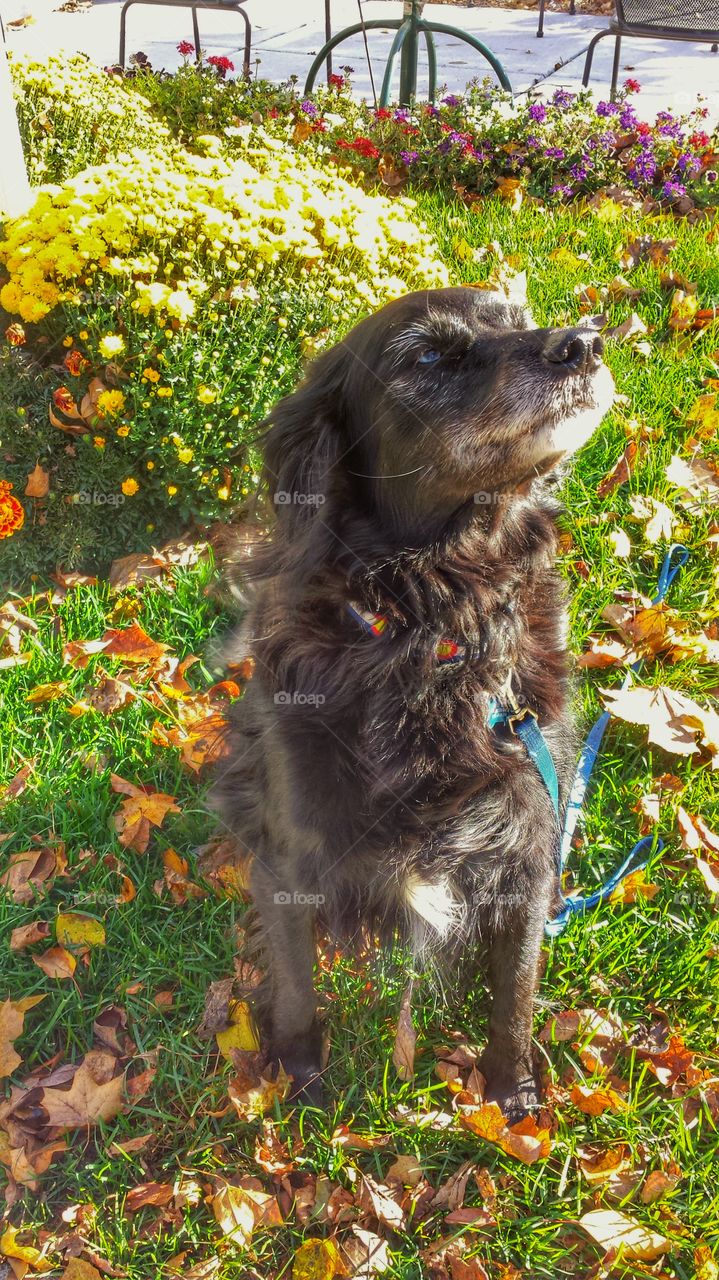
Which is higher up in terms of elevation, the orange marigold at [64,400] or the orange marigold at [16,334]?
the orange marigold at [16,334]

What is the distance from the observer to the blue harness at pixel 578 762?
1947mm

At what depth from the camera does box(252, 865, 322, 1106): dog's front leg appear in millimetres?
2078

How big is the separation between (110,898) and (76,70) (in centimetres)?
524

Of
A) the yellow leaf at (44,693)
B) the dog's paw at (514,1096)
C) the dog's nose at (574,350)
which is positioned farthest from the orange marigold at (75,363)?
the dog's paw at (514,1096)

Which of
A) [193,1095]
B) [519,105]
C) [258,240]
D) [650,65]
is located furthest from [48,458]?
[650,65]

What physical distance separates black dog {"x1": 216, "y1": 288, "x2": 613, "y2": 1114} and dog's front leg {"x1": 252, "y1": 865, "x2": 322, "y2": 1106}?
0.02 meters

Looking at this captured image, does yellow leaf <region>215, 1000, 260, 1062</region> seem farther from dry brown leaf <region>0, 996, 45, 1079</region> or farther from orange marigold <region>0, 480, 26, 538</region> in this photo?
orange marigold <region>0, 480, 26, 538</region>

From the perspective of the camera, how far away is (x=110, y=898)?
2.62 meters

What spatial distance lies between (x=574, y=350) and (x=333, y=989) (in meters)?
1.63

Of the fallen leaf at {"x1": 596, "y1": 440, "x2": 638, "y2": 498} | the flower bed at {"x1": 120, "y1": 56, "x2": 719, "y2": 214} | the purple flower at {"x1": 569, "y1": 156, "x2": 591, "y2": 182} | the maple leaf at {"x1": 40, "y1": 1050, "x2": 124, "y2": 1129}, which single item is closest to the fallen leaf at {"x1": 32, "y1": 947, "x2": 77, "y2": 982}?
the maple leaf at {"x1": 40, "y1": 1050, "x2": 124, "y2": 1129}

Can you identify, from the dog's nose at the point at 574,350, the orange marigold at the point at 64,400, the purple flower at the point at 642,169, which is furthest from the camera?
the purple flower at the point at 642,169

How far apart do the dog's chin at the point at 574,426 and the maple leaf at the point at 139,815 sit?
153cm

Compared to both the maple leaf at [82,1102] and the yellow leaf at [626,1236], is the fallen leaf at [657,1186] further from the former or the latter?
the maple leaf at [82,1102]

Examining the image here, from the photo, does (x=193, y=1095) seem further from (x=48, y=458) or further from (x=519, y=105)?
(x=519, y=105)
